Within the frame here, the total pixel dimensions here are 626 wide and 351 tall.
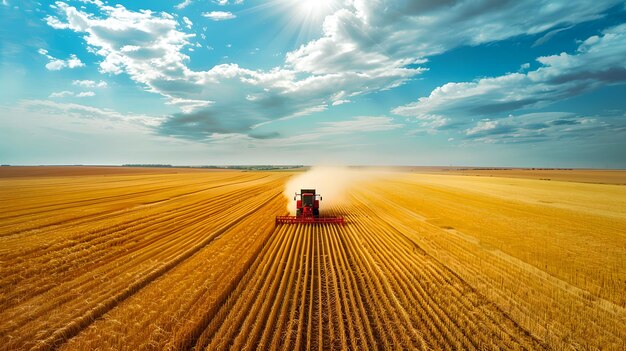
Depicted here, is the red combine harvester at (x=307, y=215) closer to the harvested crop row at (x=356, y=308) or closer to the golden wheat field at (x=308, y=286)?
the golden wheat field at (x=308, y=286)

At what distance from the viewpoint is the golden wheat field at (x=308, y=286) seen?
19.9 feet

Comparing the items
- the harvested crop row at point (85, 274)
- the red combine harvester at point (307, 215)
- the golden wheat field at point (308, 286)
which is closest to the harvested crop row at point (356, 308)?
the golden wheat field at point (308, 286)

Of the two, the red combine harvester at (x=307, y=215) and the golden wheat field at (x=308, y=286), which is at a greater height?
the red combine harvester at (x=307, y=215)

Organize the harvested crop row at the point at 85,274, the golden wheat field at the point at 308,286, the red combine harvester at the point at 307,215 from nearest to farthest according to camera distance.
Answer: the golden wheat field at the point at 308,286, the harvested crop row at the point at 85,274, the red combine harvester at the point at 307,215

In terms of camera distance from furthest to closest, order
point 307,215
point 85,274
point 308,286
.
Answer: point 307,215 → point 85,274 → point 308,286

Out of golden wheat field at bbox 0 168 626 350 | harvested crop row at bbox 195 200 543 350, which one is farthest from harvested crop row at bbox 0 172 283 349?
harvested crop row at bbox 195 200 543 350

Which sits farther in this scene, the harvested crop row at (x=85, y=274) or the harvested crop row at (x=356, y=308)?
the harvested crop row at (x=85, y=274)

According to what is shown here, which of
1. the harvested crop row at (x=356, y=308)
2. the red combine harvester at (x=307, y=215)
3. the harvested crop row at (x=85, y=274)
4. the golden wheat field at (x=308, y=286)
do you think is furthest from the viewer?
the red combine harvester at (x=307, y=215)

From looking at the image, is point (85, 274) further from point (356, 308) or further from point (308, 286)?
point (356, 308)

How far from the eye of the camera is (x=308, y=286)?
8.56 m

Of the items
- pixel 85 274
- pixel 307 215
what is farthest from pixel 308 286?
pixel 307 215

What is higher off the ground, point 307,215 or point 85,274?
point 307,215

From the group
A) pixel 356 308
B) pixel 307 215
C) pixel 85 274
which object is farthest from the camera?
pixel 307 215

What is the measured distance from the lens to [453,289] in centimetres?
840
